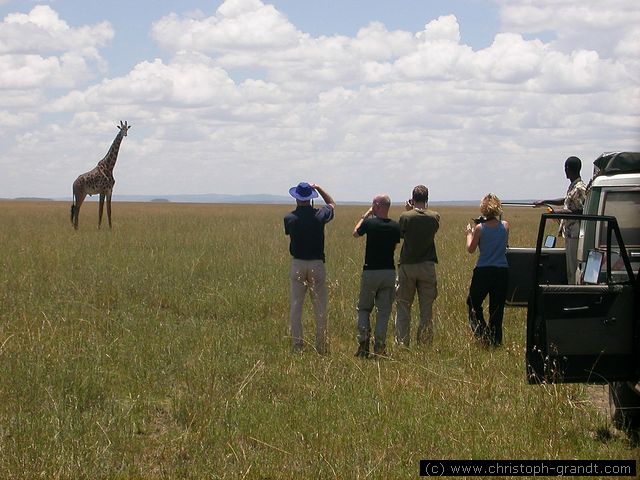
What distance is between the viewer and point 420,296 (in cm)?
996

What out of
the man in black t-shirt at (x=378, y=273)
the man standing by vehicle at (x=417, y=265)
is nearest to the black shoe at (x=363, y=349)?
the man in black t-shirt at (x=378, y=273)

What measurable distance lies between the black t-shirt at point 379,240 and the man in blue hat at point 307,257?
41 cm

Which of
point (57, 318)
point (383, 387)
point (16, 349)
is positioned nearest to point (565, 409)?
point (383, 387)

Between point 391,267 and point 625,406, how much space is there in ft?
11.4

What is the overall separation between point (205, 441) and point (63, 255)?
12.1 metres

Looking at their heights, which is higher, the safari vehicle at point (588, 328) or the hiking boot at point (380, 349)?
the safari vehicle at point (588, 328)

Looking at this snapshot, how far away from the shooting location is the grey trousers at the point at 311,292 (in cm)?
951

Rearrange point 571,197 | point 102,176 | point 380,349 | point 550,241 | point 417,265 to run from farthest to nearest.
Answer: point 102,176 < point 571,197 < point 417,265 < point 380,349 < point 550,241

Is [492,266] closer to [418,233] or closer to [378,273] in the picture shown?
[418,233]

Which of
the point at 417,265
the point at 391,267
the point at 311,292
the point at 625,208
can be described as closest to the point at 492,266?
the point at 417,265

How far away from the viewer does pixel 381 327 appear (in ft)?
31.0

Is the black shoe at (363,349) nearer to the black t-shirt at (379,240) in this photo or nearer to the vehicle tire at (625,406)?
the black t-shirt at (379,240)

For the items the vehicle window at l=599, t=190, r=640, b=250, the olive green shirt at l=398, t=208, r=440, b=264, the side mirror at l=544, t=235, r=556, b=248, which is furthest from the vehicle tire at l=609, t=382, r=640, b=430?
the olive green shirt at l=398, t=208, r=440, b=264

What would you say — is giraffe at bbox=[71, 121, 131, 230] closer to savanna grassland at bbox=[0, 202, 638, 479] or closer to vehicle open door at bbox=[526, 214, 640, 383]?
savanna grassland at bbox=[0, 202, 638, 479]
